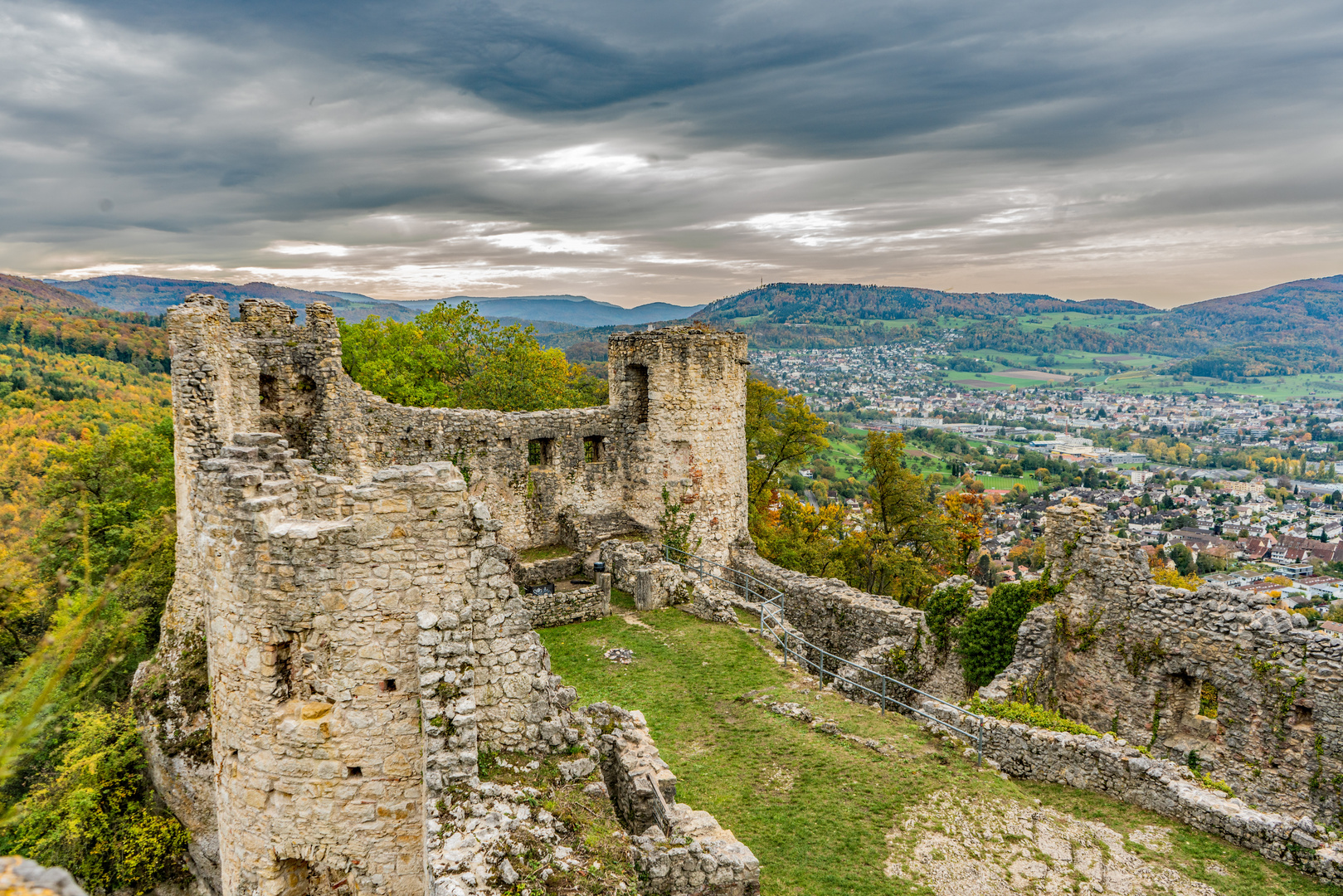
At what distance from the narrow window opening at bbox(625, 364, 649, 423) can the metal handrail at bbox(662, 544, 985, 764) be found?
395cm

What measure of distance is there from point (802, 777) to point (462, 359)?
88.3ft

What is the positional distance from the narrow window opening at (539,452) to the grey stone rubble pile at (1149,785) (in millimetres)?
12279

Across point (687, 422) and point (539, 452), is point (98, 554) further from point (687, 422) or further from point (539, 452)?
point (687, 422)

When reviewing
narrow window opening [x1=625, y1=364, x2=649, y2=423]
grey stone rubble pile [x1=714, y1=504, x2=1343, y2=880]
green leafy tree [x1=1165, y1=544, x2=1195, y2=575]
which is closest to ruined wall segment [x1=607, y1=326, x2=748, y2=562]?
narrow window opening [x1=625, y1=364, x2=649, y2=423]

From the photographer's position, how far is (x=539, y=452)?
20.4 m

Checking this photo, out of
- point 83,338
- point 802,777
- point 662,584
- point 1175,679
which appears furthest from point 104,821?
point 83,338

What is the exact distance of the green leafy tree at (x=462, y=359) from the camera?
2928 centimetres

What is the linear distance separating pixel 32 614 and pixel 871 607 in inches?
613

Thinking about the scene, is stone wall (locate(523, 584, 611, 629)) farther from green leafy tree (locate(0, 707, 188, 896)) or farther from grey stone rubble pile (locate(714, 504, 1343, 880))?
green leafy tree (locate(0, 707, 188, 896))

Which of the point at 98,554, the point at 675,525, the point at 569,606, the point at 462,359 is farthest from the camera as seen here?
the point at 462,359

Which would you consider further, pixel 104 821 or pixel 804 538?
pixel 804 538

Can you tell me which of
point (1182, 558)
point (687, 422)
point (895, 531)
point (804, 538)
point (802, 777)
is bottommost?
point (1182, 558)

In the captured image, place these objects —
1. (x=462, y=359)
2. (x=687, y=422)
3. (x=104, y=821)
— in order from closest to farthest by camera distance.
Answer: (x=104, y=821) → (x=687, y=422) → (x=462, y=359)

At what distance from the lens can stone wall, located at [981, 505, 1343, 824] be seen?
10.8 metres
